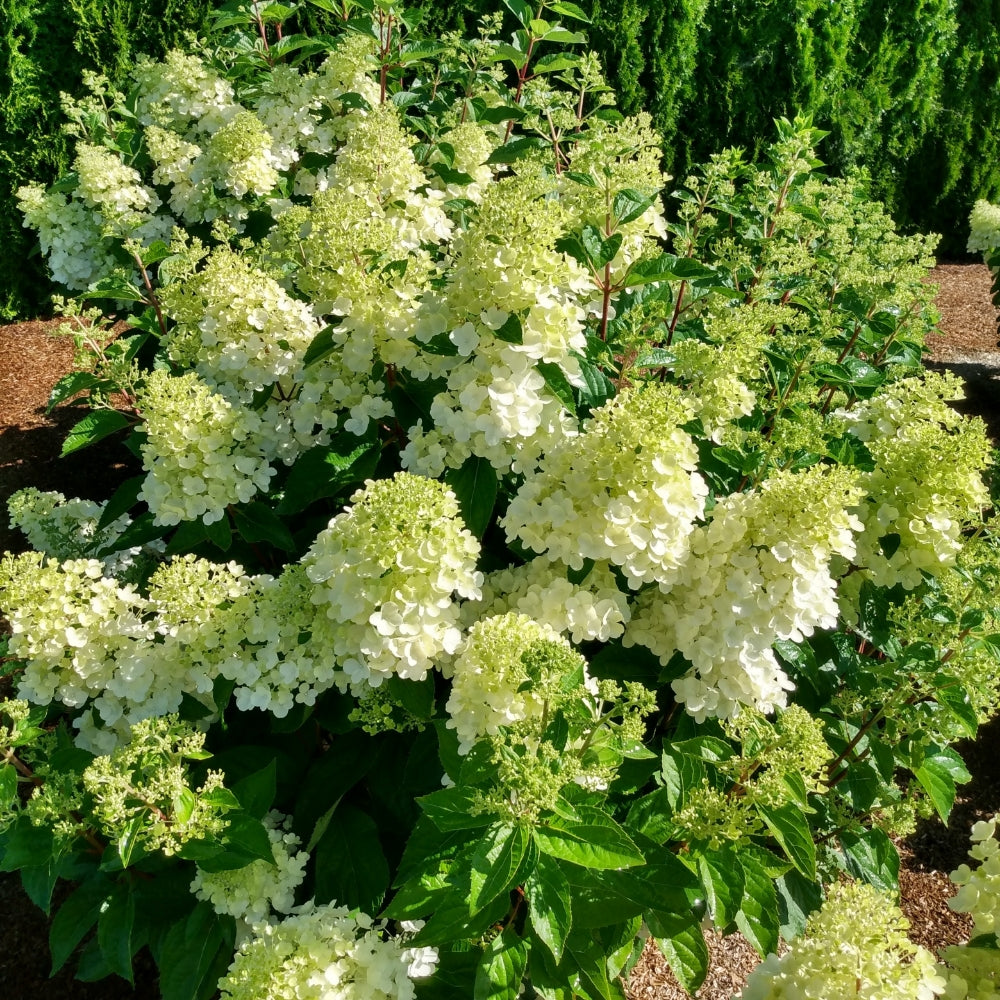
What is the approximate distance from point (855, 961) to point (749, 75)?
760cm

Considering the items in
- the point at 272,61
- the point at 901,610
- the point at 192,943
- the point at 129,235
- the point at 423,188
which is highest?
the point at 272,61

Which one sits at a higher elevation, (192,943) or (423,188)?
(423,188)

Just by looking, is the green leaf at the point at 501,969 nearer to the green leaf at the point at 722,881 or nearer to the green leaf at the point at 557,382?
the green leaf at the point at 722,881

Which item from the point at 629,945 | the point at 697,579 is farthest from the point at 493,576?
the point at 629,945

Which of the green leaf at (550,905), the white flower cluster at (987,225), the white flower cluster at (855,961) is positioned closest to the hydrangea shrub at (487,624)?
the green leaf at (550,905)

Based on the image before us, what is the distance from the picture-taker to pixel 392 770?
2.18m

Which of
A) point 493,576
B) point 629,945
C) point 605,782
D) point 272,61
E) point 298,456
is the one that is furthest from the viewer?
point 272,61

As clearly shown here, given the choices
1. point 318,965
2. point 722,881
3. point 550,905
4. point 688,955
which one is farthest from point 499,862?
point 688,955

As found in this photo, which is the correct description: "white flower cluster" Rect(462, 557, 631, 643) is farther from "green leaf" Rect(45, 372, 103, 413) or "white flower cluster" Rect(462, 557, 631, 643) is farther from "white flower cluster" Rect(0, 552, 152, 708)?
"green leaf" Rect(45, 372, 103, 413)

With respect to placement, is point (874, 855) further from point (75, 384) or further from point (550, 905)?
point (75, 384)

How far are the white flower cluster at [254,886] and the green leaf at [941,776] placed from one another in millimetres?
1443

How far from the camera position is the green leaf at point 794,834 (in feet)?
5.38

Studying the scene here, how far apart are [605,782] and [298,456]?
1.31m

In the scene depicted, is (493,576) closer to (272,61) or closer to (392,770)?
(392,770)
